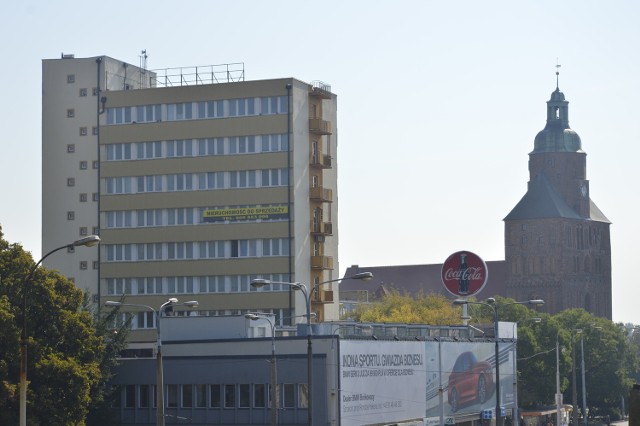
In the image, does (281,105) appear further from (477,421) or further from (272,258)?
(477,421)

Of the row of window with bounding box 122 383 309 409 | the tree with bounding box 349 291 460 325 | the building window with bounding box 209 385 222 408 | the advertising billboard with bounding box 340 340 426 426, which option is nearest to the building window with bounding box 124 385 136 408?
the row of window with bounding box 122 383 309 409

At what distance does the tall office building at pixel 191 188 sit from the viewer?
337 ft

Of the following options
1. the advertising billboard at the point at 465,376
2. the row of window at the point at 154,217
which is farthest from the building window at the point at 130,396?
the row of window at the point at 154,217

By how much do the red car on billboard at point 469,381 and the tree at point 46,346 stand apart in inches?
1270

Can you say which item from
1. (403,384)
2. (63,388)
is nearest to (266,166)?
(403,384)

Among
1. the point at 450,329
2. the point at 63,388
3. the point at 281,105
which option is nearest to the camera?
the point at 63,388

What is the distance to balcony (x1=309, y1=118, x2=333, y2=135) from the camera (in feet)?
343

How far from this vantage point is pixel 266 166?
103 m

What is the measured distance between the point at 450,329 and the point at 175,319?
23.5m

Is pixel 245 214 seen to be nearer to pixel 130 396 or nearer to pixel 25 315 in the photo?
pixel 130 396

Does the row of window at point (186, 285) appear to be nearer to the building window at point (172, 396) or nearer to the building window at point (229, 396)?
the building window at point (172, 396)

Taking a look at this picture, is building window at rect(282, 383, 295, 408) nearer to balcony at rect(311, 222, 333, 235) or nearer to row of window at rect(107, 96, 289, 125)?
balcony at rect(311, 222, 333, 235)

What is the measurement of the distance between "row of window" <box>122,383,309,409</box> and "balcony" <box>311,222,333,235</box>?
32.7 meters

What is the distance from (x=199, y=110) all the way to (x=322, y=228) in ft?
47.5
